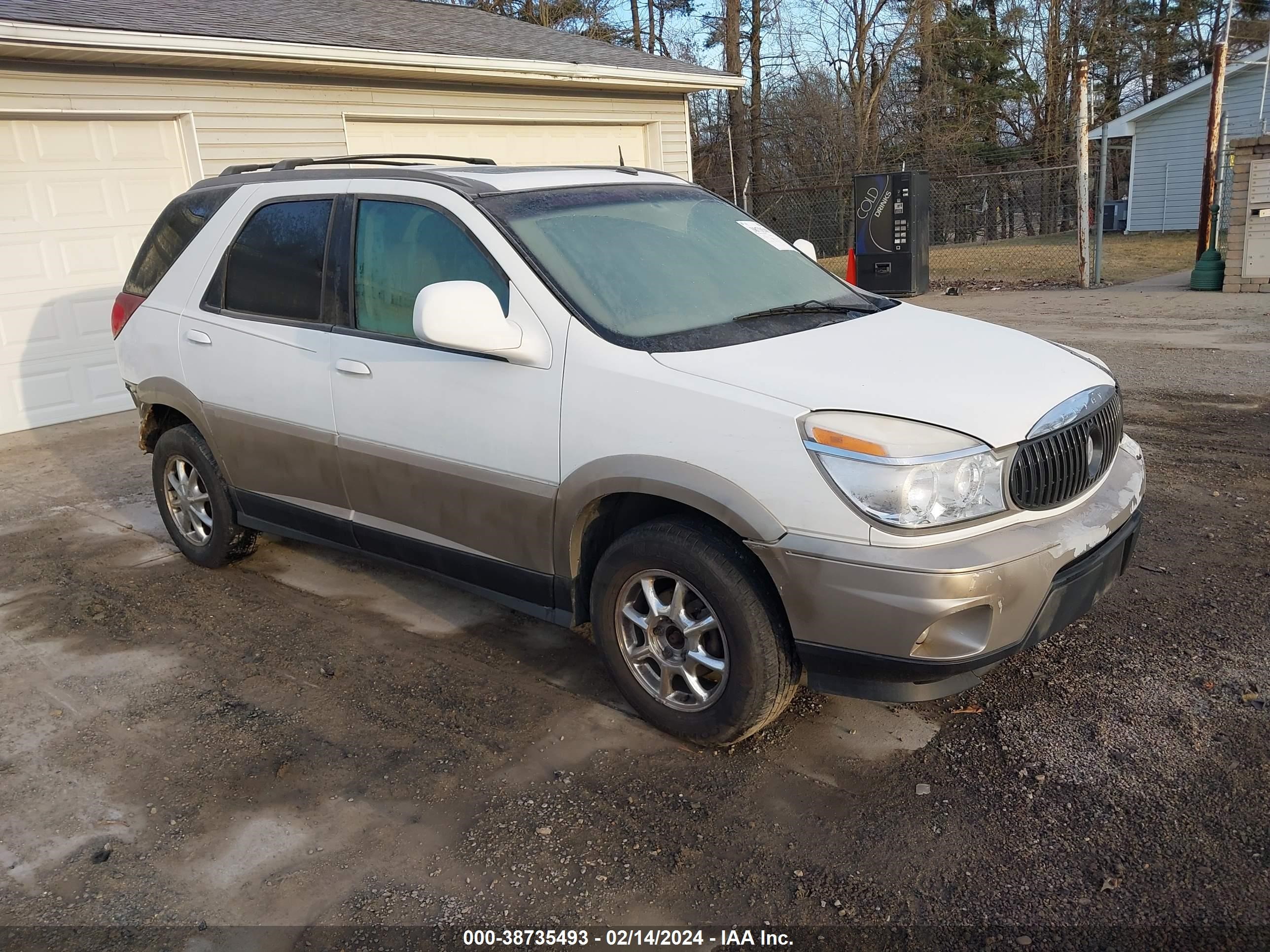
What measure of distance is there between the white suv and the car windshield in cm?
1

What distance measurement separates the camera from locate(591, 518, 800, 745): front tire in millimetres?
3062

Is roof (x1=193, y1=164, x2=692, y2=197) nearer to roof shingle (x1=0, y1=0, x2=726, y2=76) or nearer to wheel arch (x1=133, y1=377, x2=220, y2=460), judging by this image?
wheel arch (x1=133, y1=377, x2=220, y2=460)

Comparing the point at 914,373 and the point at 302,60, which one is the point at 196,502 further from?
the point at 302,60

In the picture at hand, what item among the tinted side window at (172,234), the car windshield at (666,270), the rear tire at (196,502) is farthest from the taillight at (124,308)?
the car windshield at (666,270)

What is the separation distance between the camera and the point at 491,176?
157 inches

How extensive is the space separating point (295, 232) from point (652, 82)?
9.84 metres

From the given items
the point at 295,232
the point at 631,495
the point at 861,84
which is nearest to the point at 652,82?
the point at 295,232

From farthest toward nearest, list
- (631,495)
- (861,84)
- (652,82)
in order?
(861,84)
(652,82)
(631,495)

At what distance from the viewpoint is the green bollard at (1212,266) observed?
13.2 meters

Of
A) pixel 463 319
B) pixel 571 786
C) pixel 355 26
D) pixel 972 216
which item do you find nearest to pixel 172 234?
pixel 463 319

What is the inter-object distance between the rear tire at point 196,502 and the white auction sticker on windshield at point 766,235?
2788 millimetres

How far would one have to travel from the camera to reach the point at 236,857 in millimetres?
2955

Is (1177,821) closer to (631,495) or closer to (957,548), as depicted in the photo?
(957,548)

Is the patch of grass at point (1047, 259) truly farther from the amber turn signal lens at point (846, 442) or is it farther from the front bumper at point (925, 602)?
the amber turn signal lens at point (846, 442)
